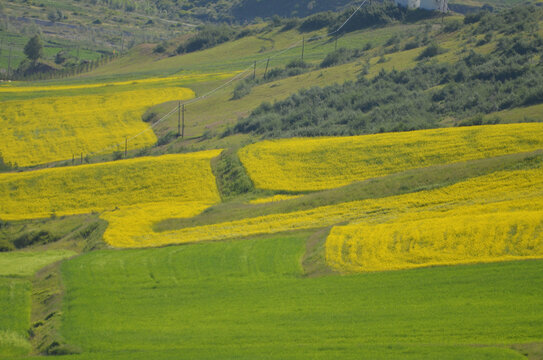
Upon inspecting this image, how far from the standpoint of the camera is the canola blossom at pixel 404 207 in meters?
39.9

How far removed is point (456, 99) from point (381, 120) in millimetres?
8636

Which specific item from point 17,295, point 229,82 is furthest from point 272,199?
point 229,82

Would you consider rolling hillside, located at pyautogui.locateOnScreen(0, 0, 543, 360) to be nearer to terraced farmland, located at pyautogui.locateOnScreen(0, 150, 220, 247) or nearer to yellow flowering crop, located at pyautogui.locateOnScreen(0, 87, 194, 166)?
terraced farmland, located at pyautogui.locateOnScreen(0, 150, 220, 247)

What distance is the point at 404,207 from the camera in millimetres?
→ 43000

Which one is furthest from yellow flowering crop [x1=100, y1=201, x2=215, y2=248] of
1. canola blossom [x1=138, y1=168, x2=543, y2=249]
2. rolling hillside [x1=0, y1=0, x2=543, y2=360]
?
canola blossom [x1=138, y1=168, x2=543, y2=249]

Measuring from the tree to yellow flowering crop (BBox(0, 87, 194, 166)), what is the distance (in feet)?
170

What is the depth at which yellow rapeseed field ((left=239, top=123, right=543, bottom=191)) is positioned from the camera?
5344 cm

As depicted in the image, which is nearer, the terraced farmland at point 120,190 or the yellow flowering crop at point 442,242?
the yellow flowering crop at point 442,242

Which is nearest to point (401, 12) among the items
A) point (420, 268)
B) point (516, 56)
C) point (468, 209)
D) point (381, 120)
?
point (516, 56)

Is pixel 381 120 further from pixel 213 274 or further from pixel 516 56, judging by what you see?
pixel 213 274

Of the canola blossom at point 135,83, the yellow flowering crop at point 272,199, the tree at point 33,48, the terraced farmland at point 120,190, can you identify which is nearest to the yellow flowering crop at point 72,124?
the canola blossom at point 135,83

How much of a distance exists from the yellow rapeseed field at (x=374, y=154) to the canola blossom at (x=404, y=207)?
8686mm

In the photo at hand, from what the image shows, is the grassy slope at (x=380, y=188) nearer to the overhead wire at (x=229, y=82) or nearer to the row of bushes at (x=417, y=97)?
the row of bushes at (x=417, y=97)

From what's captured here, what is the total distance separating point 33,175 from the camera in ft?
221
